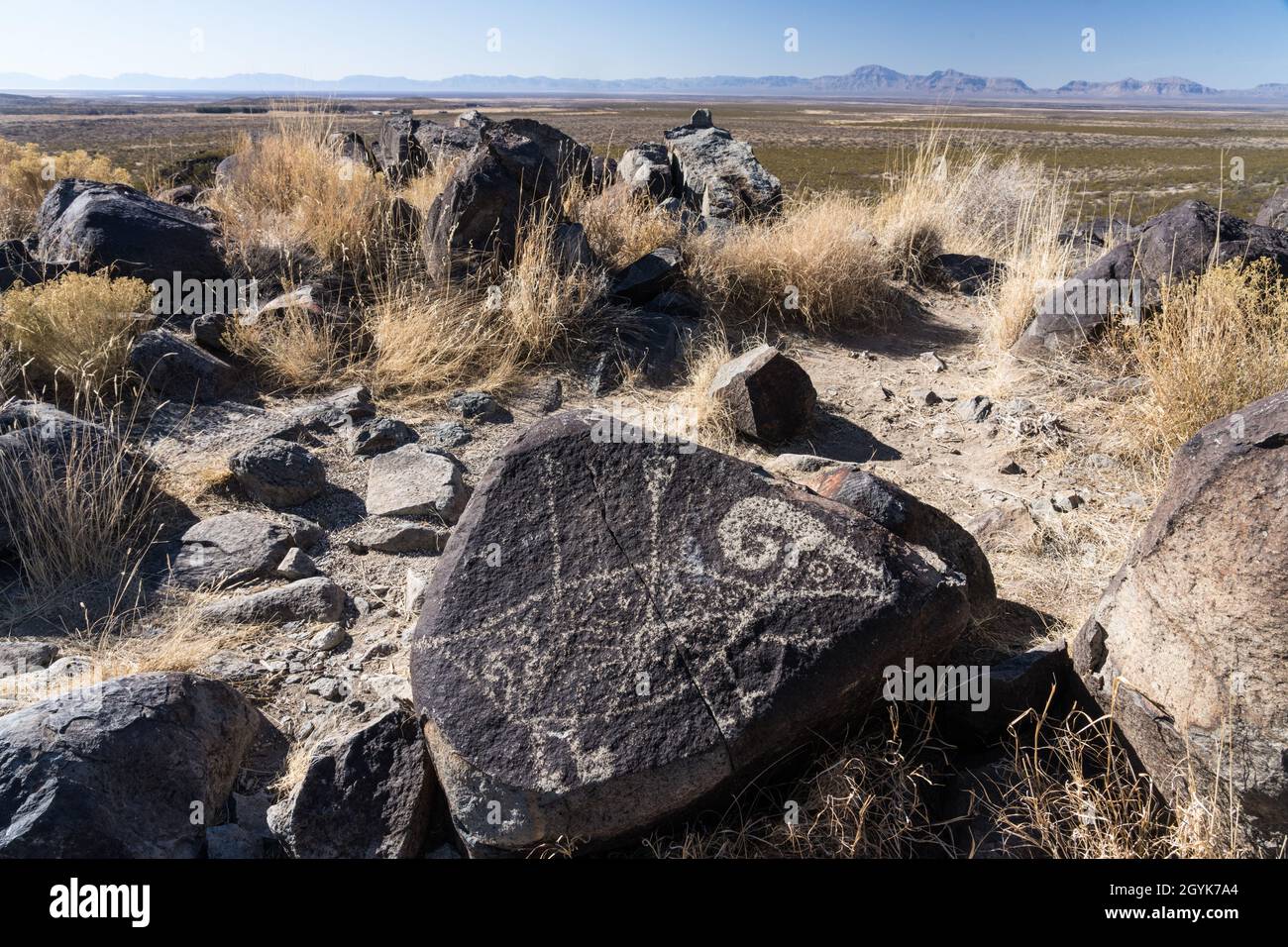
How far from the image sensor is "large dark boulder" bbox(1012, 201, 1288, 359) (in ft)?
18.6

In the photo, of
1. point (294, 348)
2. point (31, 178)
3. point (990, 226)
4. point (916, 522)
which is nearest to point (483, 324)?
point (294, 348)

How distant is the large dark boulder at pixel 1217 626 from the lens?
232cm

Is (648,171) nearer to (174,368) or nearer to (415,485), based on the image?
(174,368)

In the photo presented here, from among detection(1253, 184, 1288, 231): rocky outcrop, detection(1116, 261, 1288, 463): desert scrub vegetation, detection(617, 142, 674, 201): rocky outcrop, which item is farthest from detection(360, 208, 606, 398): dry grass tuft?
detection(1253, 184, 1288, 231): rocky outcrop

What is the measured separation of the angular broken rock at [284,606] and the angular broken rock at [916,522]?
2.01 metres

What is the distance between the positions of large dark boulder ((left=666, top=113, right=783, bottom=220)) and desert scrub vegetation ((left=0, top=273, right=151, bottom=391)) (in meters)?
5.65

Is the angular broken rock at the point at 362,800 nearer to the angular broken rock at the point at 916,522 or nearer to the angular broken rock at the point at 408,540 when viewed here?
the angular broken rock at the point at 408,540

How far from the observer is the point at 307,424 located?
519 cm

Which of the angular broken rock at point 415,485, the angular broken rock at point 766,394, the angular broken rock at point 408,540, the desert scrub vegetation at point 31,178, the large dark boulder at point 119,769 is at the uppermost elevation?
the desert scrub vegetation at point 31,178

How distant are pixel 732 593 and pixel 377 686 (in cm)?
139

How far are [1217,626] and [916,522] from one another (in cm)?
106

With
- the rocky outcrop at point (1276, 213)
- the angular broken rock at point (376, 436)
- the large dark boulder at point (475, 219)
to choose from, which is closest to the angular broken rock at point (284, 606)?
the angular broken rock at point (376, 436)

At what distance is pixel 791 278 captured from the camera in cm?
718

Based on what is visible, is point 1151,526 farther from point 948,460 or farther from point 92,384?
point 92,384
